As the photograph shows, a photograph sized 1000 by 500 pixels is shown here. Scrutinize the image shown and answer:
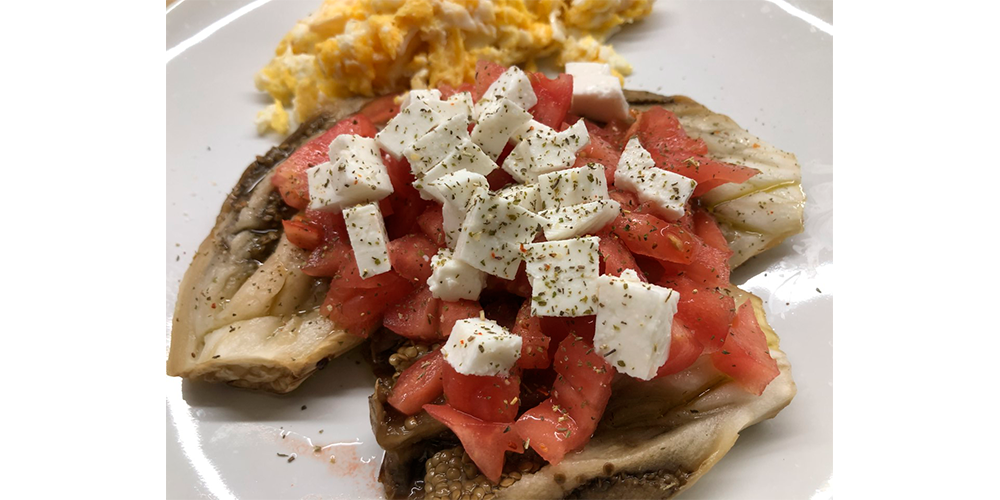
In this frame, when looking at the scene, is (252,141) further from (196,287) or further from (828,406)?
(828,406)

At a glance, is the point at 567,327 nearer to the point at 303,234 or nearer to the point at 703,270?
the point at 703,270

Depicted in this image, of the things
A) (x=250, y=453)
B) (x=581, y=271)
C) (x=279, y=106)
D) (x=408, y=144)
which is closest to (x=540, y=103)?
(x=408, y=144)

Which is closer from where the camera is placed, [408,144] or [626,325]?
[626,325]

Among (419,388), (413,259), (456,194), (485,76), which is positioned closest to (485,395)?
(419,388)

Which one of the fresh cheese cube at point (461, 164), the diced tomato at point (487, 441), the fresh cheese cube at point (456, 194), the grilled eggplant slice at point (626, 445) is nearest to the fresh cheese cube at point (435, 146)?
the fresh cheese cube at point (461, 164)

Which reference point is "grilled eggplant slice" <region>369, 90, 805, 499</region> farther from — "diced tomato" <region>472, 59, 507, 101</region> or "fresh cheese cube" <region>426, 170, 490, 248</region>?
"diced tomato" <region>472, 59, 507, 101</region>

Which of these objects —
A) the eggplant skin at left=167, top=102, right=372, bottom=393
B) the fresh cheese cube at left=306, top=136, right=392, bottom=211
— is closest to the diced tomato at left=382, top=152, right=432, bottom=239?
the fresh cheese cube at left=306, top=136, right=392, bottom=211
